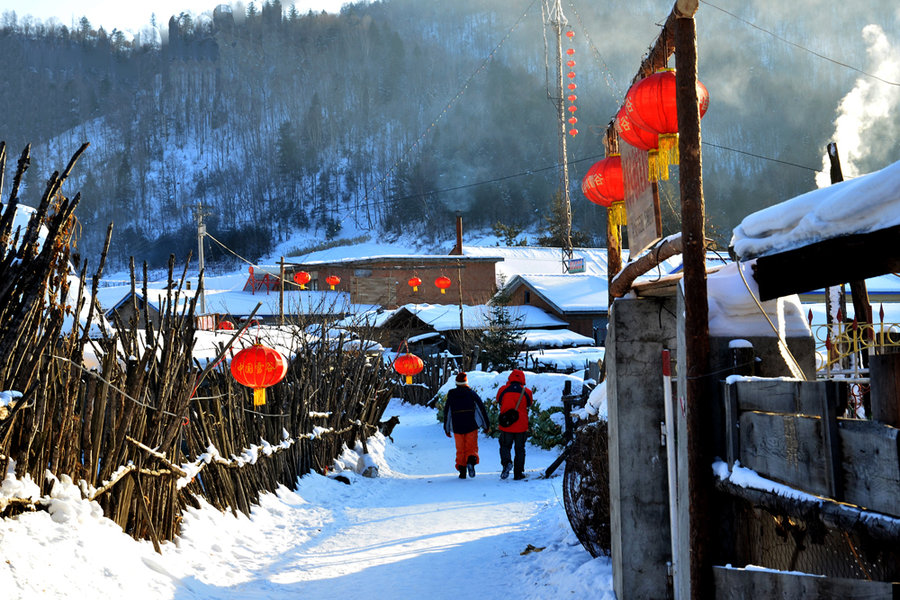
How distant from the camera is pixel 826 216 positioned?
7.63 ft

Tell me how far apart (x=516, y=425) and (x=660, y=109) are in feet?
21.8

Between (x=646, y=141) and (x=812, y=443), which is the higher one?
(x=646, y=141)

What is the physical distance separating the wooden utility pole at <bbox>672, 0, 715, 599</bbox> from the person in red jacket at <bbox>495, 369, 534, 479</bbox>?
23.8 feet

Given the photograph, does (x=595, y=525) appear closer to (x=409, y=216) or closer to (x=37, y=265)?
(x=37, y=265)

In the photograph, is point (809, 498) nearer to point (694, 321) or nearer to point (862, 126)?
point (694, 321)

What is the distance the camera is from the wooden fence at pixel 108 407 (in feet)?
13.9

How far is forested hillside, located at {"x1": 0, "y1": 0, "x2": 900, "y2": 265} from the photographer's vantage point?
102 meters

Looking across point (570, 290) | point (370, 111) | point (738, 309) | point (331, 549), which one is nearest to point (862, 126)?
point (570, 290)

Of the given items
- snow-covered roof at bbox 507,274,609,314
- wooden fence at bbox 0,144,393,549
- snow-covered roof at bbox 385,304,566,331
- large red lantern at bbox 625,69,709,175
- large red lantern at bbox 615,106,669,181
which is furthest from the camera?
snow-covered roof at bbox 507,274,609,314

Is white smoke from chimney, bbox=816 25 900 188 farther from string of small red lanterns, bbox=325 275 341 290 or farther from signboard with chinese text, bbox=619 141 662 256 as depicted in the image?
signboard with chinese text, bbox=619 141 662 256

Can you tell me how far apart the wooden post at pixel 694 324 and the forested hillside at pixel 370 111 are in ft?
278

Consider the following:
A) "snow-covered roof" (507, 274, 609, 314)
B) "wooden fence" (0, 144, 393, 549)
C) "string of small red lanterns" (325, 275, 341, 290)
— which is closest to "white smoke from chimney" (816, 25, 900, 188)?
"snow-covered roof" (507, 274, 609, 314)

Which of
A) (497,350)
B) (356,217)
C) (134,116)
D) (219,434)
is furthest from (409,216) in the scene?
(219,434)

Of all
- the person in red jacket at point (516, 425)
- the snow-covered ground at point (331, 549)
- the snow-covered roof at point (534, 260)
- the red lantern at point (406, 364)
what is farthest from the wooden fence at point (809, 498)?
the snow-covered roof at point (534, 260)
